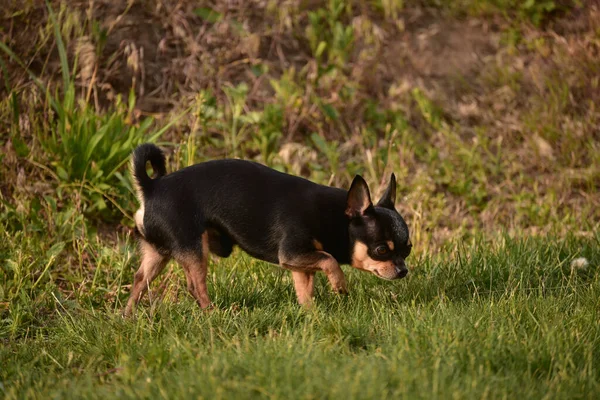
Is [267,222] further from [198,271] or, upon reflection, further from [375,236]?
[375,236]

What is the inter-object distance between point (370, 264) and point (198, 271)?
99 centimetres

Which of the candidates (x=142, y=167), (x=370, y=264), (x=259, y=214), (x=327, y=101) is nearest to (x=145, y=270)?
(x=142, y=167)

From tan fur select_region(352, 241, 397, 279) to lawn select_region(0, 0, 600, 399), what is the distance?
182mm

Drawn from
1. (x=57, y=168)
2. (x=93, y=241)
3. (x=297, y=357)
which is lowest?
(x=93, y=241)

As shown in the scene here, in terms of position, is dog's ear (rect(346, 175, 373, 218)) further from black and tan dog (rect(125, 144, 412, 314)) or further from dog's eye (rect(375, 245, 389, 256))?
dog's eye (rect(375, 245, 389, 256))

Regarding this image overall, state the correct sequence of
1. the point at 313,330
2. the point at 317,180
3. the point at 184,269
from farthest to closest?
the point at 317,180, the point at 184,269, the point at 313,330

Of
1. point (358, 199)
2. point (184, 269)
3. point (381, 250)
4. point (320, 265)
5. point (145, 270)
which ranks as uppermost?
point (358, 199)

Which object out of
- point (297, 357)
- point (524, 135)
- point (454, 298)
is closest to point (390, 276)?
point (454, 298)

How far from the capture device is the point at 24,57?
752 centimetres

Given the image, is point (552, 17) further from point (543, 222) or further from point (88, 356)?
point (88, 356)

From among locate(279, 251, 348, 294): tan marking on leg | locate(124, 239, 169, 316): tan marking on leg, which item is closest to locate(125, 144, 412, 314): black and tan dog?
locate(279, 251, 348, 294): tan marking on leg

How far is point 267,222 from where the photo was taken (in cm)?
488

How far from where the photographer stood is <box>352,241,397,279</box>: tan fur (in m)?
4.81

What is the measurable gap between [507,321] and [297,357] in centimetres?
126
